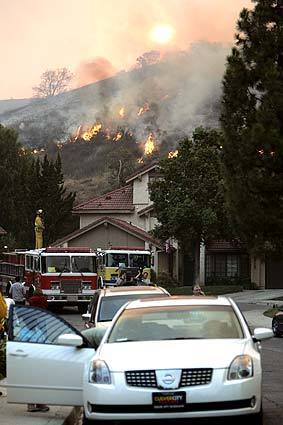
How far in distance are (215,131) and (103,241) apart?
11513 millimetres

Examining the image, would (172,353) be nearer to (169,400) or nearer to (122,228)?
(169,400)

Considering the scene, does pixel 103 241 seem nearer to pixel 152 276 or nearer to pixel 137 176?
pixel 137 176

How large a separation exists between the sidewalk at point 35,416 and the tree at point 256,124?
74.7 ft

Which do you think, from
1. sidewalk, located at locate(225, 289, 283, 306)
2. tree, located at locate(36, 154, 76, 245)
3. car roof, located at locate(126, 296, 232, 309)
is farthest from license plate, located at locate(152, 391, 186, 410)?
tree, located at locate(36, 154, 76, 245)

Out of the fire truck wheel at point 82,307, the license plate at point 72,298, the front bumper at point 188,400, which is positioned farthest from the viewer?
the fire truck wheel at point 82,307

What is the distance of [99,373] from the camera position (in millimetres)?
9516

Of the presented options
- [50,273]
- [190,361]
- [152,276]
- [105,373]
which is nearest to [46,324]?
[105,373]

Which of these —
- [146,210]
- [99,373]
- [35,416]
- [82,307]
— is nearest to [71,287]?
[82,307]

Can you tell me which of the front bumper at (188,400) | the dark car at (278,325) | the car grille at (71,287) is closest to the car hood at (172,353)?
the front bumper at (188,400)

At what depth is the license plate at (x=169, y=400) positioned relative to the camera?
30.1 feet

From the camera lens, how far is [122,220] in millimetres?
63969

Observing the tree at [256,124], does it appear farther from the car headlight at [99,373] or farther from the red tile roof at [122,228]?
the car headlight at [99,373]

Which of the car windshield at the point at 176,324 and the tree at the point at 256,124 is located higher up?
the tree at the point at 256,124

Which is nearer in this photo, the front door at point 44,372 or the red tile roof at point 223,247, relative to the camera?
the front door at point 44,372
